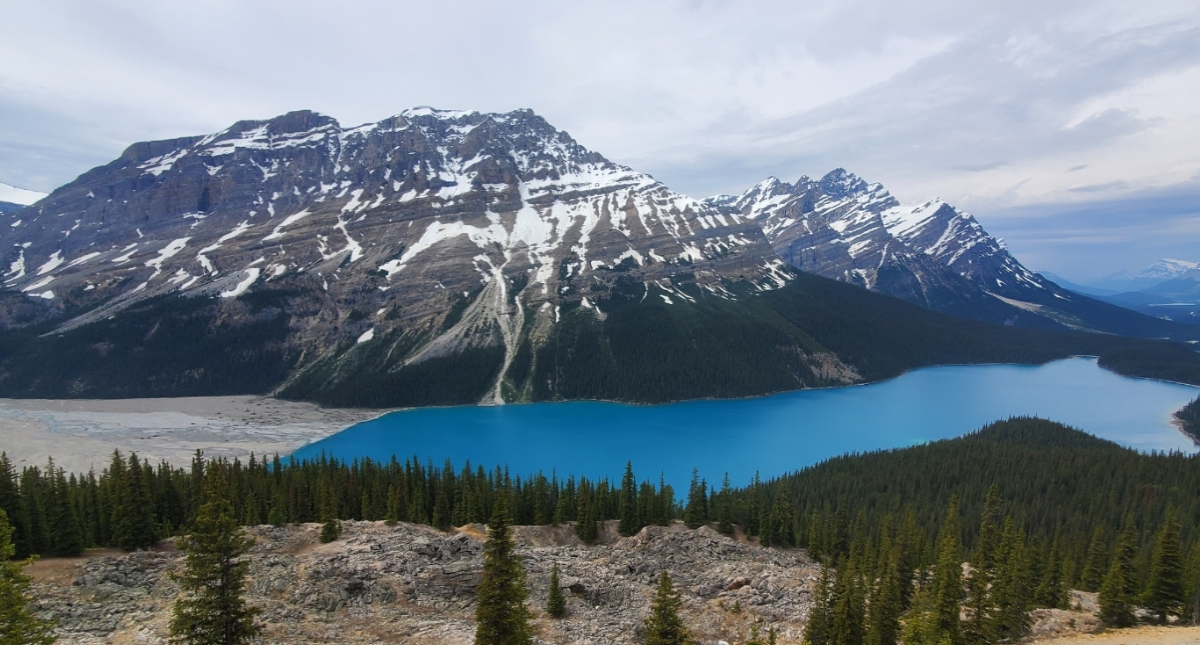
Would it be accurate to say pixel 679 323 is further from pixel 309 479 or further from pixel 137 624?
pixel 137 624

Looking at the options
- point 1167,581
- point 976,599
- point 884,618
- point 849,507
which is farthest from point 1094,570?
point 849,507

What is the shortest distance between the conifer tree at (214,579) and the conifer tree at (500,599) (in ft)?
24.6

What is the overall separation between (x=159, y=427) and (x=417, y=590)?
393ft

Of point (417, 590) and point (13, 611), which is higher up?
point (13, 611)

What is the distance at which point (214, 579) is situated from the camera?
19.4 meters

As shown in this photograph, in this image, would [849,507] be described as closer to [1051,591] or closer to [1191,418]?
[1051,591]

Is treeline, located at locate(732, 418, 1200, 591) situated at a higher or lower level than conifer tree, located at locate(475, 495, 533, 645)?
lower

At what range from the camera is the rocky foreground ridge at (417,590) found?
26.8 metres

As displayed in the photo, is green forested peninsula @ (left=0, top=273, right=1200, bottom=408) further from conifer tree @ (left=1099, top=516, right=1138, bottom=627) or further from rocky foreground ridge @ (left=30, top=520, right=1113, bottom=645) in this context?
conifer tree @ (left=1099, top=516, right=1138, bottom=627)

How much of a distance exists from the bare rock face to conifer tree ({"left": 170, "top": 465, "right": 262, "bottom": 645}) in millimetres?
6325

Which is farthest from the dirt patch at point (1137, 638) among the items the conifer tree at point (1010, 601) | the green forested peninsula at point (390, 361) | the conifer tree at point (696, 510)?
the green forested peninsula at point (390, 361)

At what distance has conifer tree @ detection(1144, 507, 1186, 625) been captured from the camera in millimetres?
32719

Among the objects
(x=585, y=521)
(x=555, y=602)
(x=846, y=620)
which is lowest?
(x=585, y=521)

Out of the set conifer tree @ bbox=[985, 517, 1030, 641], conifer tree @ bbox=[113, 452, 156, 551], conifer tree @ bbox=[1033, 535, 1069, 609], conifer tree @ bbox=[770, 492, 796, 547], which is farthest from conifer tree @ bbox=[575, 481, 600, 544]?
conifer tree @ bbox=[1033, 535, 1069, 609]
